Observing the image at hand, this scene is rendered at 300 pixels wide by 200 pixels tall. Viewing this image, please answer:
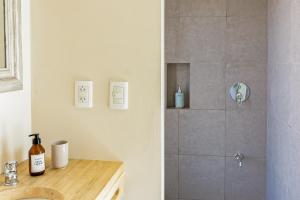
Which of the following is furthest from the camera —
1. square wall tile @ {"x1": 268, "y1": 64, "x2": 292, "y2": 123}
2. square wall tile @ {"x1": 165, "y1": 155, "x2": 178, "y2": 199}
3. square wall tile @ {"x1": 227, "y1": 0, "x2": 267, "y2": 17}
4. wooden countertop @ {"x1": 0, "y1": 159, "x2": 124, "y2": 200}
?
square wall tile @ {"x1": 165, "y1": 155, "x2": 178, "y2": 199}

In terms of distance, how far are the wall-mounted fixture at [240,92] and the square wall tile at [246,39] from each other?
0.20 metres

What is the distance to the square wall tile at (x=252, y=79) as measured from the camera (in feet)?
8.68

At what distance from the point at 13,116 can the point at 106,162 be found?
1.40ft

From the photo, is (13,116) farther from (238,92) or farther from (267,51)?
(267,51)

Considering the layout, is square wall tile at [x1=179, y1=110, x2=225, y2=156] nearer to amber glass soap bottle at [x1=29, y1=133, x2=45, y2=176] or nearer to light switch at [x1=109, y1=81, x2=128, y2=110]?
light switch at [x1=109, y1=81, x2=128, y2=110]

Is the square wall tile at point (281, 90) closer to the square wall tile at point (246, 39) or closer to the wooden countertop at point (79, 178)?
the square wall tile at point (246, 39)

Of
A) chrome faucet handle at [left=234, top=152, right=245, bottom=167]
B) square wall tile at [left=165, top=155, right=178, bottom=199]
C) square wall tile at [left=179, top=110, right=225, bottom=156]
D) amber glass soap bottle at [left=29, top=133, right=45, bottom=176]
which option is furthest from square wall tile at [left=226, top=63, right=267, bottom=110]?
amber glass soap bottle at [left=29, top=133, right=45, bottom=176]

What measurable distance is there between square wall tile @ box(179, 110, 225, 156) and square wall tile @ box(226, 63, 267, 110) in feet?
0.84

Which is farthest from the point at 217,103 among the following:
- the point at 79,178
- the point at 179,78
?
the point at 79,178

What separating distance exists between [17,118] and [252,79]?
6.21 feet

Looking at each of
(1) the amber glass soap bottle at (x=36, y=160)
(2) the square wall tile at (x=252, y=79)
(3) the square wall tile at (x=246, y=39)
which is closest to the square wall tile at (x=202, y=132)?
(2) the square wall tile at (x=252, y=79)

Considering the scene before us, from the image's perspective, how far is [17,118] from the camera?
1374mm

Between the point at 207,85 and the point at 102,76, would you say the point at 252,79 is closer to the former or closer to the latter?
the point at 207,85

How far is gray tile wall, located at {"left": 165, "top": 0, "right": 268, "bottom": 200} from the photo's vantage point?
8.69 ft
